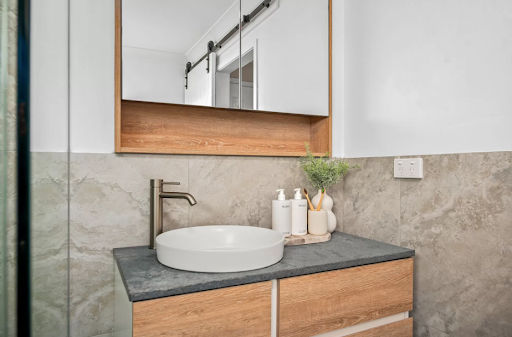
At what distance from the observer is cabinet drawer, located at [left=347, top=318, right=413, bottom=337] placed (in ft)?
3.67

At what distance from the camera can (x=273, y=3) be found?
1.49 metres

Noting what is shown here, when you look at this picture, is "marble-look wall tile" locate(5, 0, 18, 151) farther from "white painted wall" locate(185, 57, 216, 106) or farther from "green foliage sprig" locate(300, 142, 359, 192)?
"green foliage sprig" locate(300, 142, 359, 192)

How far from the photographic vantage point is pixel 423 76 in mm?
1240

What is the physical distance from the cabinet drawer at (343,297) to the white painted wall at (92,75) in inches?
32.9

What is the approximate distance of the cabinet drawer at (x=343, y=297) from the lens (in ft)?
3.23

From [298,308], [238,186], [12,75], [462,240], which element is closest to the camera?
[12,75]

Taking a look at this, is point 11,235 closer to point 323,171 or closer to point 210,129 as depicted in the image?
point 210,129

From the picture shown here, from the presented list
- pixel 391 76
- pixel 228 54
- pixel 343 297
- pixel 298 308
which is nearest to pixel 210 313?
pixel 298 308

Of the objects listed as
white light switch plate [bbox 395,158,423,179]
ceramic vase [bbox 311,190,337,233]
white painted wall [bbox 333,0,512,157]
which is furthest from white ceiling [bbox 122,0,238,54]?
white light switch plate [bbox 395,158,423,179]

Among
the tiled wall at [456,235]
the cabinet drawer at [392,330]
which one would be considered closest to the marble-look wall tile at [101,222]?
the cabinet drawer at [392,330]

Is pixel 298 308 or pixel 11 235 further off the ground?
pixel 11 235

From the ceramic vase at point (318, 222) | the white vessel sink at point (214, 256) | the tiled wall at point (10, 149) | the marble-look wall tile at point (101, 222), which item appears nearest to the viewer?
the tiled wall at point (10, 149)

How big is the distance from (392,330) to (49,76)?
4.38 feet

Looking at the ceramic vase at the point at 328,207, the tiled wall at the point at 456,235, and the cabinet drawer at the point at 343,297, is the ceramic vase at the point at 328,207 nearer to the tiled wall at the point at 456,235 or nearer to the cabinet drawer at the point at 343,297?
the tiled wall at the point at 456,235
